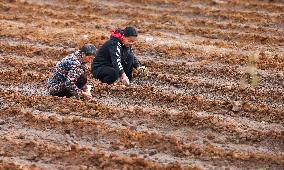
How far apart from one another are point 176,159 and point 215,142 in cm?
76

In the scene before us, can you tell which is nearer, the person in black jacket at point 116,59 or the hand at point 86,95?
the hand at point 86,95

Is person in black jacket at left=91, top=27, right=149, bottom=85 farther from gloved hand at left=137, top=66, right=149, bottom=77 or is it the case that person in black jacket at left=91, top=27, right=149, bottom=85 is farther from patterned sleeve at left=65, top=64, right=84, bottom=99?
patterned sleeve at left=65, top=64, right=84, bottom=99

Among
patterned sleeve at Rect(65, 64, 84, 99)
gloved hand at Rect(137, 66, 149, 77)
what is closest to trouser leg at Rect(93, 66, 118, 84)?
gloved hand at Rect(137, 66, 149, 77)

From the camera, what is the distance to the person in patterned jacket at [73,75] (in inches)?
316

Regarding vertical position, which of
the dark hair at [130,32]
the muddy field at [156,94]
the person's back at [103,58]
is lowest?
the muddy field at [156,94]

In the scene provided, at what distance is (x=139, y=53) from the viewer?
460 inches

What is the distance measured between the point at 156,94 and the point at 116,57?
881mm

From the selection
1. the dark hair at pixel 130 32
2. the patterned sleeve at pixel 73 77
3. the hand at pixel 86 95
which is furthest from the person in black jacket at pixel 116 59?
the patterned sleeve at pixel 73 77

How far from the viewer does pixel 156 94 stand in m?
8.91

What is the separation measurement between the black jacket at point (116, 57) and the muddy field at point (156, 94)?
338mm

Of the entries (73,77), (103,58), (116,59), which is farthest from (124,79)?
(73,77)

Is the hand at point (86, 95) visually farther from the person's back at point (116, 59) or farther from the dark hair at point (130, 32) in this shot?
the dark hair at point (130, 32)

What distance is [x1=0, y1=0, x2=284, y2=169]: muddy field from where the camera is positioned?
22.5 feet

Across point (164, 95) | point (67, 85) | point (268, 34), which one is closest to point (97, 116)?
point (67, 85)
